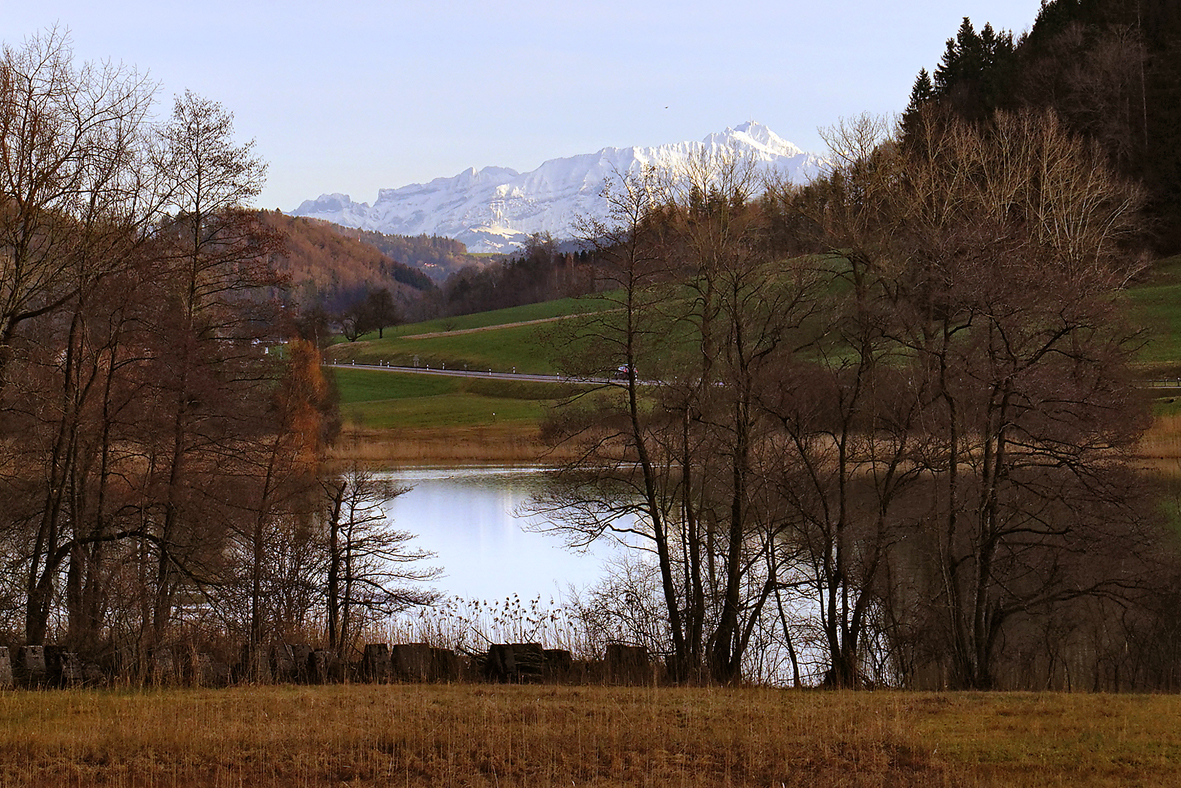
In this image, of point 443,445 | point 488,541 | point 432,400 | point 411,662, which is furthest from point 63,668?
point 432,400

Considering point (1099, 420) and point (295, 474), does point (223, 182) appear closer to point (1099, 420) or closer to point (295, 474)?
point (295, 474)

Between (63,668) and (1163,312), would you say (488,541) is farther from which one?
(1163,312)

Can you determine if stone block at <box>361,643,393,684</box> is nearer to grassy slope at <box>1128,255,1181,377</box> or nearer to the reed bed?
grassy slope at <box>1128,255,1181,377</box>

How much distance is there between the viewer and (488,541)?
1391 inches

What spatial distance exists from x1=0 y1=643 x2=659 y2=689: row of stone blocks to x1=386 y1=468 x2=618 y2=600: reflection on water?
446 inches

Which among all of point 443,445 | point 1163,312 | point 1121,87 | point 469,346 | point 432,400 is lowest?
point 443,445

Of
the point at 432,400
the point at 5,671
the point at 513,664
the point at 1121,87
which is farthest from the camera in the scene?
the point at 432,400

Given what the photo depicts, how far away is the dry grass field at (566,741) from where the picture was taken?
954 cm

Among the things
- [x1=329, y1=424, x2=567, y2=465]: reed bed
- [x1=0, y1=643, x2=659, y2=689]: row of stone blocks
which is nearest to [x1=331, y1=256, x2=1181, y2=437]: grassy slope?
[x1=329, y1=424, x2=567, y2=465]: reed bed

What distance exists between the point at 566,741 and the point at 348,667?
19.1ft

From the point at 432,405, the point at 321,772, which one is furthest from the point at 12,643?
the point at 432,405

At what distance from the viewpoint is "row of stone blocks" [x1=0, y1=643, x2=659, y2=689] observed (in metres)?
13.6

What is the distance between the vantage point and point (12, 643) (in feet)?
57.9

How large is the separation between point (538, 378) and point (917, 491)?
6071cm
